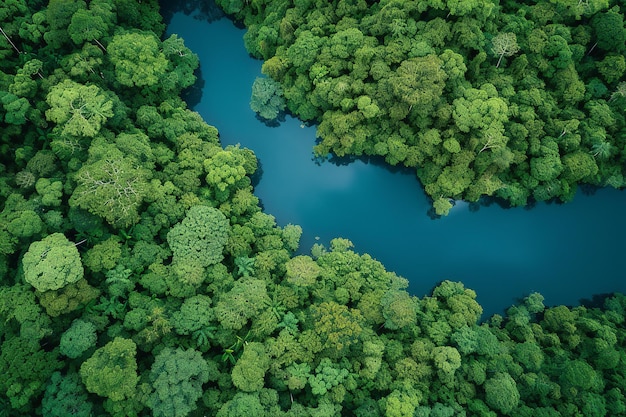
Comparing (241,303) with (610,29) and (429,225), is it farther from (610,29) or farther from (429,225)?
(610,29)

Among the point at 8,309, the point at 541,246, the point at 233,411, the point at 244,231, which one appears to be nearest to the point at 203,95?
the point at 244,231

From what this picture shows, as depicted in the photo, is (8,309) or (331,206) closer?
(8,309)

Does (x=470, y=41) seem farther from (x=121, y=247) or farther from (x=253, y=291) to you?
(x=121, y=247)

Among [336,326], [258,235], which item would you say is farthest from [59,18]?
[336,326]

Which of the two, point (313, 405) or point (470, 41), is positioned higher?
point (470, 41)

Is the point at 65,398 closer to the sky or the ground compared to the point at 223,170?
closer to the ground

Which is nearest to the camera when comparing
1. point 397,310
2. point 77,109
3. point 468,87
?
point 397,310

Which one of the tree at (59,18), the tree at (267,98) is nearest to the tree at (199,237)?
the tree at (267,98)
